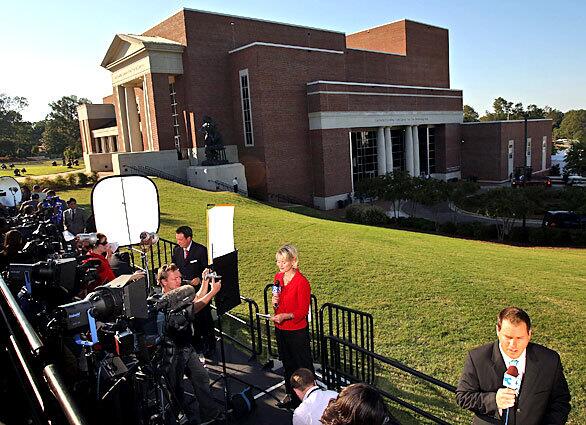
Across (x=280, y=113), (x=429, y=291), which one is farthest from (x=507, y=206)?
(x=280, y=113)

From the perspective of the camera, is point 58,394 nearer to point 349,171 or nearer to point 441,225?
point 441,225

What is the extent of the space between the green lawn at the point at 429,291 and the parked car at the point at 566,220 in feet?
33.1

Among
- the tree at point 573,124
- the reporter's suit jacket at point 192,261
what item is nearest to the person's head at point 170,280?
the reporter's suit jacket at point 192,261

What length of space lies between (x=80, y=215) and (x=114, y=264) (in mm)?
4970

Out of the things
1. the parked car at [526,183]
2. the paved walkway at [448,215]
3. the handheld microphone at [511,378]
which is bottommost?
the paved walkway at [448,215]

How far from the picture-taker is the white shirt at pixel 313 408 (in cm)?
320

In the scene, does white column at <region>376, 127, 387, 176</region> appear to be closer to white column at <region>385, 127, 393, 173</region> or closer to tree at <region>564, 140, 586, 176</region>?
white column at <region>385, 127, 393, 173</region>

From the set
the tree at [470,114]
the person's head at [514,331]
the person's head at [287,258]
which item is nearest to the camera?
the person's head at [514,331]

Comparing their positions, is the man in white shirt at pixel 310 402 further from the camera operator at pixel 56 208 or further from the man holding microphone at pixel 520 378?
the camera operator at pixel 56 208

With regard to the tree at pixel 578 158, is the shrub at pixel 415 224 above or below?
below

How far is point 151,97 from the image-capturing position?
35031mm

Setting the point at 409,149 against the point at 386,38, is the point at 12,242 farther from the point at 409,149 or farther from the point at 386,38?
the point at 386,38

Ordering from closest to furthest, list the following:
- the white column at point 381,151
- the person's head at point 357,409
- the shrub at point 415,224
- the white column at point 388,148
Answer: the person's head at point 357,409
the shrub at point 415,224
the white column at point 381,151
the white column at point 388,148

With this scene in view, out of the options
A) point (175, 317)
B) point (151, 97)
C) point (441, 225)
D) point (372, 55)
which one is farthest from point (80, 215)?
point (372, 55)
